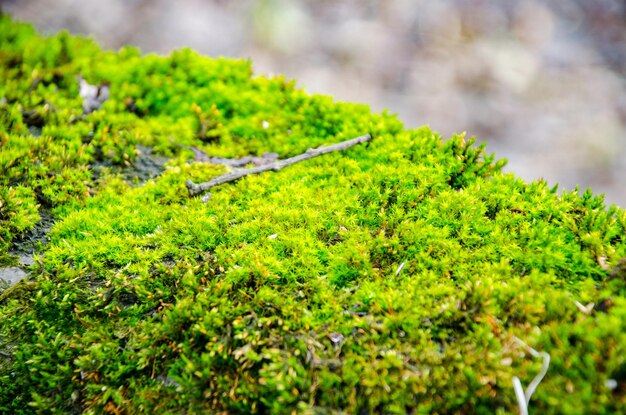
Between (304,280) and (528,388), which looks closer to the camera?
(528,388)

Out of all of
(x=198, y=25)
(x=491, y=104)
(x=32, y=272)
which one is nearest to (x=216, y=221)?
(x=32, y=272)

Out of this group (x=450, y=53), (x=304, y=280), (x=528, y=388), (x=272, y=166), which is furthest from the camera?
(x=450, y=53)

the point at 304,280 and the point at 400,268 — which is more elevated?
the point at 400,268

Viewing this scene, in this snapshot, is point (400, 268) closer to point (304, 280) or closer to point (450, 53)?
point (304, 280)

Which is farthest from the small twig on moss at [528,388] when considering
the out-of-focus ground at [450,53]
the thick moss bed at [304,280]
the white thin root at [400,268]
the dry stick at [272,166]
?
the out-of-focus ground at [450,53]

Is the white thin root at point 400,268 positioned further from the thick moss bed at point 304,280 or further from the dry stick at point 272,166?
the dry stick at point 272,166

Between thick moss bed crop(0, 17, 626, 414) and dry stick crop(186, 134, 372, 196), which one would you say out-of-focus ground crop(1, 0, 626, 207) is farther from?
thick moss bed crop(0, 17, 626, 414)

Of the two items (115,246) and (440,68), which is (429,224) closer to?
(115,246)

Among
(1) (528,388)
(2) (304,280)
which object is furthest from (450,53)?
(1) (528,388)
